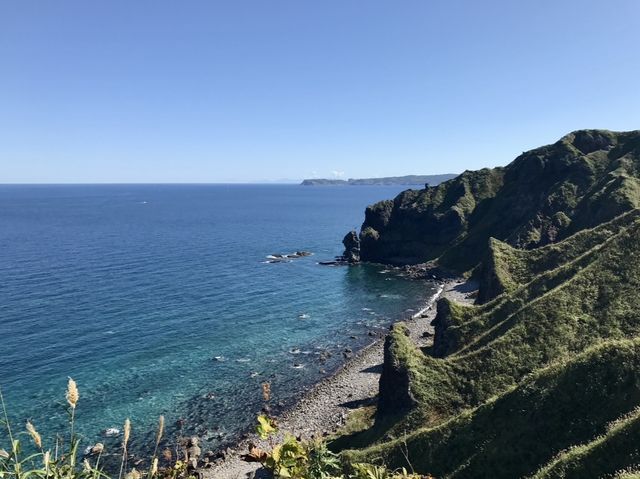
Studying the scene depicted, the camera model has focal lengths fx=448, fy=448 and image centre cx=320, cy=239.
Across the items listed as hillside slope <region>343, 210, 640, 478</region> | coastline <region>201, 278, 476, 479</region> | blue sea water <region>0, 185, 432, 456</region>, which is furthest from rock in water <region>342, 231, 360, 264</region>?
hillside slope <region>343, 210, 640, 478</region>

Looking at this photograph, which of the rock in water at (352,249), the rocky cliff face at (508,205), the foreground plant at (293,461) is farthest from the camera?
the rock in water at (352,249)

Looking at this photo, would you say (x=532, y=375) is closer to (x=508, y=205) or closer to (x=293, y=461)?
(x=293, y=461)

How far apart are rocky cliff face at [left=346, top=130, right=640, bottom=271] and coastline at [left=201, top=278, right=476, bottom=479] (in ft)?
191

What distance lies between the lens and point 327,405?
58.7 metres

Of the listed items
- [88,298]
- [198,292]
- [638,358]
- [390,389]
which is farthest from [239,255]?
[638,358]

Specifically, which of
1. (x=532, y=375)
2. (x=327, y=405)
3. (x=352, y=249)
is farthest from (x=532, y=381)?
(x=352, y=249)

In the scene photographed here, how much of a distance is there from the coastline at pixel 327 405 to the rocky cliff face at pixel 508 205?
58225 mm

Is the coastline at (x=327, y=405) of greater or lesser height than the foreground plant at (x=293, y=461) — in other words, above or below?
below

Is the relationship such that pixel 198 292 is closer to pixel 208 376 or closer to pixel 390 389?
pixel 208 376

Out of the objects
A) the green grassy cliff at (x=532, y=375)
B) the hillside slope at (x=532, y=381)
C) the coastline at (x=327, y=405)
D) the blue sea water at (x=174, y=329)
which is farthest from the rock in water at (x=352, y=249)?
the hillside slope at (x=532, y=381)

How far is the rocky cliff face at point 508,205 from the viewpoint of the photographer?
378 ft

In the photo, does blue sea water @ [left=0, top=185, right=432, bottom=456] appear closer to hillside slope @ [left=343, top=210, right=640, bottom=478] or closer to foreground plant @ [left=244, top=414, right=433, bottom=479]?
hillside slope @ [left=343, top=210, right=640, bottom=478]

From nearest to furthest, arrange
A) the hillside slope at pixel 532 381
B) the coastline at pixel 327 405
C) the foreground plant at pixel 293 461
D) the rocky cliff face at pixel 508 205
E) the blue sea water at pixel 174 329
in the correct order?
1. the foreground plant at pixel 293 461
2. the hillside slope at pixel 532 381
3. the coastline at pixel 327 405
4. the blue sea water at pixel 174 329
5. the rocky cliff face at pixel 508 205

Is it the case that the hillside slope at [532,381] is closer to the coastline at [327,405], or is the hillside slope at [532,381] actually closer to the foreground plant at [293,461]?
the foreground plant at [293,461]
